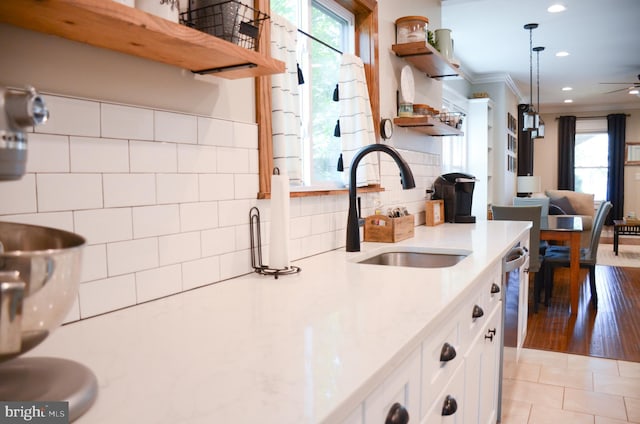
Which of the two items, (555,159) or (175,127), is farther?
(555,159)

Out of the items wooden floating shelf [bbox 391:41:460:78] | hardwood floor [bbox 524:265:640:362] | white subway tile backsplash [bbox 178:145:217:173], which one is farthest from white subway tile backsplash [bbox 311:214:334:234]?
hardwood floor [bbox 524:265:640:362]

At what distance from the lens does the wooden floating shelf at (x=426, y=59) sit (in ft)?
8.99

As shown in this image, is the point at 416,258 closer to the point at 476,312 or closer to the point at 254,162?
the point at 476,312

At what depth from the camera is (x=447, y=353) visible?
1262 mm

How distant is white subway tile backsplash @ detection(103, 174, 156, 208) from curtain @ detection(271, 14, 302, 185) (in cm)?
57

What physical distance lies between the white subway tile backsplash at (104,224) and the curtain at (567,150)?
10.9m

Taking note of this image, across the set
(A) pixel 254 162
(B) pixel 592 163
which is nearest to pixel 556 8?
(A) pixel 254 162

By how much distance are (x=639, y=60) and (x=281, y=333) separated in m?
7.49

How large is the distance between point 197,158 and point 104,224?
1.15ft

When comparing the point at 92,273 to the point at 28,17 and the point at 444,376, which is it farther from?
the point at 444,376

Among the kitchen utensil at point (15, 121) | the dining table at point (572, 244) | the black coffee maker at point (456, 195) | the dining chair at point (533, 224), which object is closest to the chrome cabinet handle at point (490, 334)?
the black coffee maker at point (456, 195)

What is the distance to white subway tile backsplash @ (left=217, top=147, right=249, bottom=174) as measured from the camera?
4.84 feet

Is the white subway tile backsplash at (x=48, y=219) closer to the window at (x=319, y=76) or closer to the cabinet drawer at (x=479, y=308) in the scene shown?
the cabinet drawer at (x=479, y=308)

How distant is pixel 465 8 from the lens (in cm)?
457
